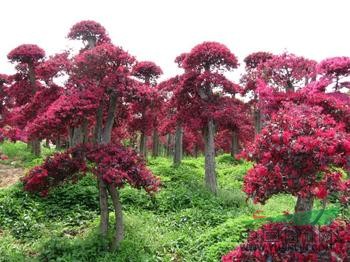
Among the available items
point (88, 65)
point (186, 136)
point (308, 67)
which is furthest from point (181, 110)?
point (186, 136)

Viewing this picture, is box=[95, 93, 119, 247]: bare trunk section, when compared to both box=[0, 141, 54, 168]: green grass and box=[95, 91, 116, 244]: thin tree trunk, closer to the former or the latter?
box=[95, 91, 116, 244]: thin tree trunk

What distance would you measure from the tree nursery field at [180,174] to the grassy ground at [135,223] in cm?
4

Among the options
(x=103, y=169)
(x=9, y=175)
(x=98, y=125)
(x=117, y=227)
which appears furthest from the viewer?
(x=9, y=175)

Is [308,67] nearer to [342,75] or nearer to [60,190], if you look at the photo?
[342,75]

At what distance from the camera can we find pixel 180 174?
1783 cm

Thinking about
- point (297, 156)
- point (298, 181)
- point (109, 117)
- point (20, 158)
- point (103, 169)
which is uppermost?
point (109, 117)

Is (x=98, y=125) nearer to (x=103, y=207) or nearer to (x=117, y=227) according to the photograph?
(x=103, y=207)

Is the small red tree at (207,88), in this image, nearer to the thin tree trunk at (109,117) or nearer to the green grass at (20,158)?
the thin tree trunk at (109,117)

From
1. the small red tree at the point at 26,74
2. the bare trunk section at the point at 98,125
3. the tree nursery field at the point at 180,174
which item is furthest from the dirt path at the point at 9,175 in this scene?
the bare trunk section at the point at 98,125

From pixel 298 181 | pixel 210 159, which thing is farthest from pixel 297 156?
pixel 210 159

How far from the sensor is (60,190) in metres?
13.7

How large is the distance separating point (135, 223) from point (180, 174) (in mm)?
6386

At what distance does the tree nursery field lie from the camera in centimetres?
608

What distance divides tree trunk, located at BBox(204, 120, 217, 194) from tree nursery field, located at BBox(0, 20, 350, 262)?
1.8 inches
